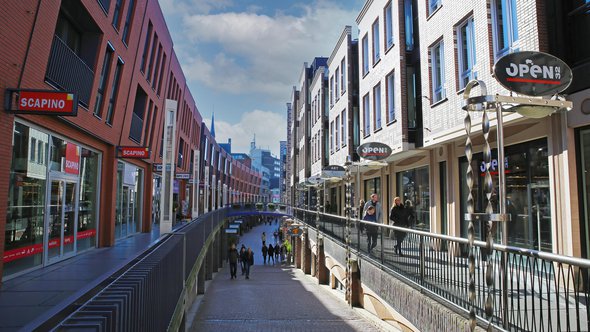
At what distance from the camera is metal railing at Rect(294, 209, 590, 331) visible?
382cm

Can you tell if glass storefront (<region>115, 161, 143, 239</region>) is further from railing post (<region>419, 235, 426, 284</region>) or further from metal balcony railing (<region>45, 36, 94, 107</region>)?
railing post (<region>419, 235, 426, 284</region>)

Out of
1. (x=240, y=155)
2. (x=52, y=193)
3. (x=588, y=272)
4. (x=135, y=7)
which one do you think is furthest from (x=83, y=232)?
(x=240, y=155)

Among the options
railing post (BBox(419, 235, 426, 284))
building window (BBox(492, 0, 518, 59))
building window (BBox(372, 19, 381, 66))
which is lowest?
railing post (BBox(419, 235, 426, 284))

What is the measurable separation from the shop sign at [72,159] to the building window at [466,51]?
11.1 m

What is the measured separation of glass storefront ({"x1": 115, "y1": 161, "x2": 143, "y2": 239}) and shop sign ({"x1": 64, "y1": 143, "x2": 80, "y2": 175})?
15.5 feet

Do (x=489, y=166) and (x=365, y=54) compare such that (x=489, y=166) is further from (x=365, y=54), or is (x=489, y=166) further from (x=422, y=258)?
(x=365, y=54)

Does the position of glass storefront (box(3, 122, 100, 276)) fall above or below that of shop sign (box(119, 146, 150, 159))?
below

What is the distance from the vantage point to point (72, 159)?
1203 centimetres

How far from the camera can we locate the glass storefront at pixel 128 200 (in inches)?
682

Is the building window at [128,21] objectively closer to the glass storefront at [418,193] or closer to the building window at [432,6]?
the building window at [432,6]

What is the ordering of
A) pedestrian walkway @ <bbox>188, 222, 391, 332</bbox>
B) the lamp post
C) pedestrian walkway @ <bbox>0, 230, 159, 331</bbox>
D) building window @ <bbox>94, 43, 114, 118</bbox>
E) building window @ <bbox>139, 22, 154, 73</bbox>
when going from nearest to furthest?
1. the lamp post
2. pedestrian walkway @ <bbox>0, 230, 159, 331</bbox>
3. building window @ <bbox>94, 43, 114, 118</bbox>
4. pedestrian walkway @ <bbox>188, 222, 391, 332</bbox>
5. building window @ <bbox>139, 22, 154, 73</bbox>

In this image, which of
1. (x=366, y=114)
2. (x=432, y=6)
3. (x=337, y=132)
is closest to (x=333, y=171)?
(x=366, y=114)

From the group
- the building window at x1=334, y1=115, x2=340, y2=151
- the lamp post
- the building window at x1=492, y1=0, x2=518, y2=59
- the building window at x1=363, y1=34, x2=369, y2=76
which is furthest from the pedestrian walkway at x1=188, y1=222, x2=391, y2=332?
the building window at x1=363, y1=34, x2=369, y2=76

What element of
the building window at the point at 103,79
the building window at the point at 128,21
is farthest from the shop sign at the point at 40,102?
the building window at the point at 128,21
